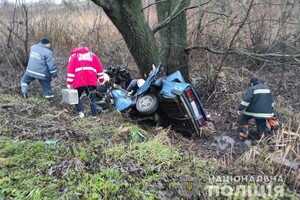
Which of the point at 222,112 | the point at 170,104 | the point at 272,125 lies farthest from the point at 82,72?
the point at 272,125

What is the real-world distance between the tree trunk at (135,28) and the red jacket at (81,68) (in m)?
0.98

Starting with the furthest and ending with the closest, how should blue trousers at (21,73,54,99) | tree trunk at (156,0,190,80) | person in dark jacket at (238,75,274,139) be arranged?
tree trunk at (156,0,190,80)
blue trousers at (21,73,54,99)
person in dark jacket at (238,75,274,139)

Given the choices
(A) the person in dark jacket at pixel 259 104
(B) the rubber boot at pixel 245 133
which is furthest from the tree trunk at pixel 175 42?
(B) the rubber boot at pixel 245 133

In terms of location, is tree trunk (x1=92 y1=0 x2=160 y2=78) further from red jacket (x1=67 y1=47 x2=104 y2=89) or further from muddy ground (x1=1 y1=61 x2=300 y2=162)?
muddy ground (x1=1 y1=61 x2=300 y2=162)

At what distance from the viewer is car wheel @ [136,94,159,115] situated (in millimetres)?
5188

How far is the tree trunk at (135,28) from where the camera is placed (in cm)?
551

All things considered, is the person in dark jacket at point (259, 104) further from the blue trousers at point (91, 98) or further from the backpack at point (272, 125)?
the blue trousers at point (91, 98)


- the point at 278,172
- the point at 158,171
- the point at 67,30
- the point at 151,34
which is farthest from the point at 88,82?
the point at 67,30

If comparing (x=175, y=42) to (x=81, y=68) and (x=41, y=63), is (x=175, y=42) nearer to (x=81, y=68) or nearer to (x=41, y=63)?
(x=81, y=68)

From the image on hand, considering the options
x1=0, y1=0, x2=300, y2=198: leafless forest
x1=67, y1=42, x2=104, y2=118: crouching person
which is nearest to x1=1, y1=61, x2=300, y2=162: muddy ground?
x1=0, y1=0, x2=300, y2=198: leafless forest

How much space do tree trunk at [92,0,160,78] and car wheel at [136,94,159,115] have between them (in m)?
1.33

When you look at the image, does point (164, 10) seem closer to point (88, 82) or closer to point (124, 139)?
point (88, 82)

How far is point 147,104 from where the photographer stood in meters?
5.28

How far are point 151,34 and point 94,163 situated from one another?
365cm
